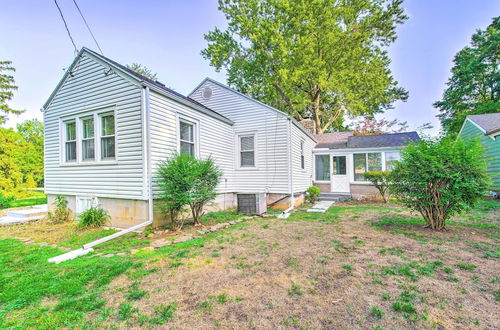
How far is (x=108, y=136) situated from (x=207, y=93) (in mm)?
5056

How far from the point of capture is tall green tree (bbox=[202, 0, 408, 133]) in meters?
16.3

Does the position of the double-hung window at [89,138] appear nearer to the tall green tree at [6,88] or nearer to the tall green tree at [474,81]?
the tall green tree at [6,88]

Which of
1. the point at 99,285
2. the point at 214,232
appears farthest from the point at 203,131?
the point at 99,285

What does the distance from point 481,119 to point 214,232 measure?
646 inches

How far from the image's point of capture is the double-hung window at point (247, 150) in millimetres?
9205

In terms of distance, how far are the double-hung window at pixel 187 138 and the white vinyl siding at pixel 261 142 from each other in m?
2.39

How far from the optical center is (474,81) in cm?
2116

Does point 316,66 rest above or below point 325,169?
above

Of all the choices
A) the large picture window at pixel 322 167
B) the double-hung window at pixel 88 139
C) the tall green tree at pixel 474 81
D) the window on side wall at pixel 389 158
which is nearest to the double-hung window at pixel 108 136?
the double-hung window at pixel 88 139

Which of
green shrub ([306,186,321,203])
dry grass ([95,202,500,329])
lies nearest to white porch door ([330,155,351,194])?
green shrub ([306,186,321,203])

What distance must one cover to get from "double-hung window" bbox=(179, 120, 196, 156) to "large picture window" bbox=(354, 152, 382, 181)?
915cm

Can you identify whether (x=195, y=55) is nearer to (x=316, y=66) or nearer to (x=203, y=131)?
(x=316, y=66)

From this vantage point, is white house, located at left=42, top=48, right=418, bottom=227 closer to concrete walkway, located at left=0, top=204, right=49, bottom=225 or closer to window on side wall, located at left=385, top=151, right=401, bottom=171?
concrete walkway, located at left=0, top=204, right=49, bottom=225

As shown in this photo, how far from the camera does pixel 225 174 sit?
28.7 ft
